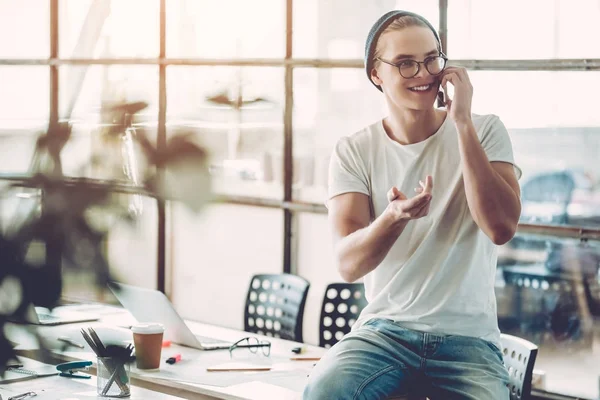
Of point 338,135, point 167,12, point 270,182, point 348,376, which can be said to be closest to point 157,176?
point 348,376

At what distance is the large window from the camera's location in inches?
124

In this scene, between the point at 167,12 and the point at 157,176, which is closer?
the point at 157,176

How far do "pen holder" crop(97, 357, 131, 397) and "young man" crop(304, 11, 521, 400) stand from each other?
469 mm

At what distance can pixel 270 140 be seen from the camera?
4.35 meters

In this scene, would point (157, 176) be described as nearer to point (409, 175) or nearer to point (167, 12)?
point (409, 175)

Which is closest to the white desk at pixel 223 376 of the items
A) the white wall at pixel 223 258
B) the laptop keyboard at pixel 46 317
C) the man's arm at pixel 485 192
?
the man's arm at pixel 485 192

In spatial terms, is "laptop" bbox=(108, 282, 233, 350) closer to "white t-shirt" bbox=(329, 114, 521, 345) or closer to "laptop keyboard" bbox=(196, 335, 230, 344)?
"laptop keyboard" bbox=(196, 335, 230, 344)

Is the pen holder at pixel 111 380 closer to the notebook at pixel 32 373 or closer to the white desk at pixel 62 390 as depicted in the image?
the white desk at pixel 62 390

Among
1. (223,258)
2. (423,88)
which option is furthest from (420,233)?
(223,258)

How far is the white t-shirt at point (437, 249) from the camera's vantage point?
5.94 feet

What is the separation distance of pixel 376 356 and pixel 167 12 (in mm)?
3397

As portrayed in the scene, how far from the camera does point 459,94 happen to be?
1760mm

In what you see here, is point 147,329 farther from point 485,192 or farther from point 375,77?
point 485,192

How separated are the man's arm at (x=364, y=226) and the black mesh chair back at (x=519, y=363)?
456 millimetres
